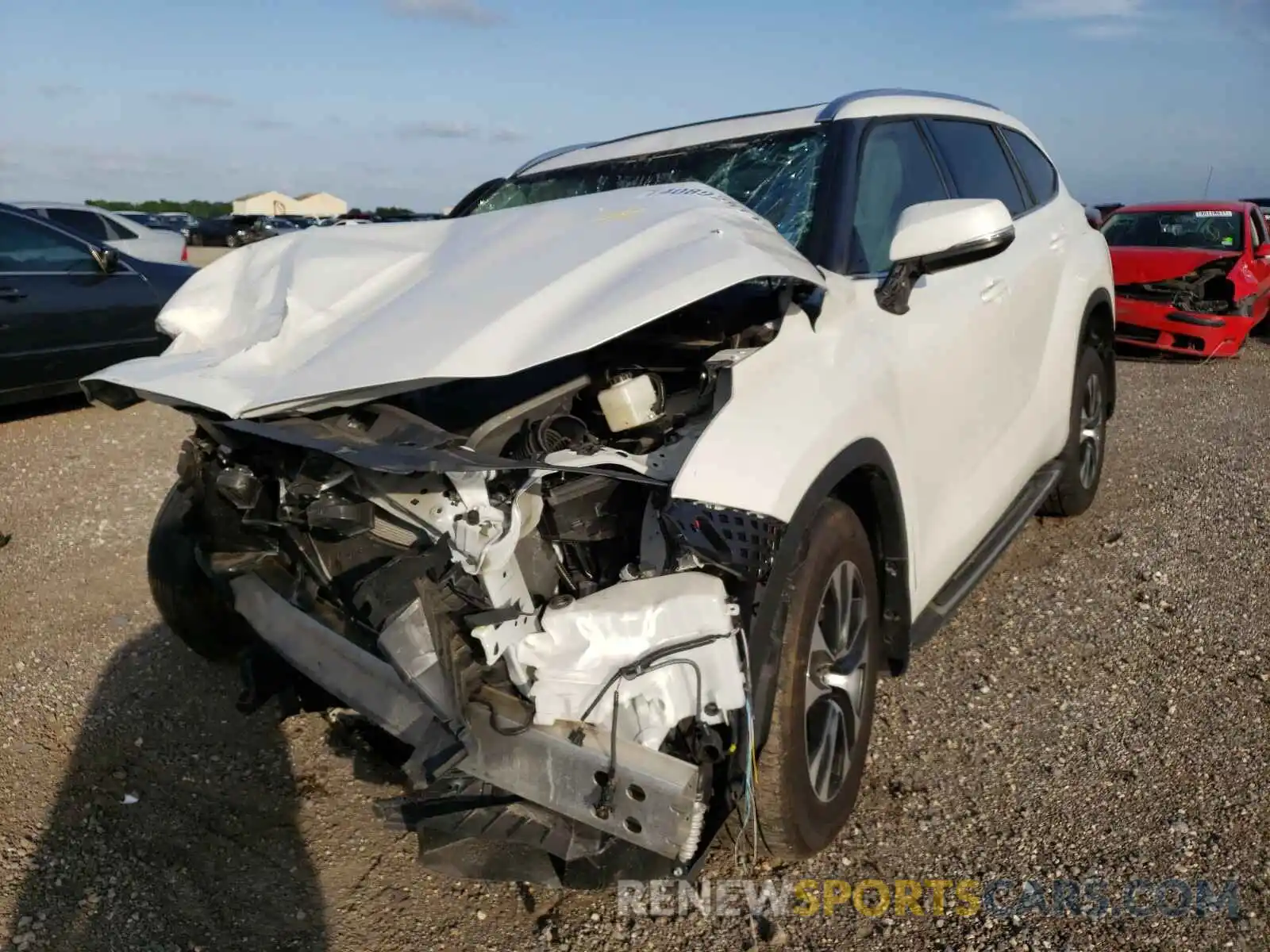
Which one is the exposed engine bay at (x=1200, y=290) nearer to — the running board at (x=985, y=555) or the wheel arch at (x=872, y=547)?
the running board at (x=985, y=555)

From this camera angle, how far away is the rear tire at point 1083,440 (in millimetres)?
4406

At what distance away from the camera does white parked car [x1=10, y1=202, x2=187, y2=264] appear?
10.8m

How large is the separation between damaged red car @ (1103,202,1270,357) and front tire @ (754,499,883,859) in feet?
27.1

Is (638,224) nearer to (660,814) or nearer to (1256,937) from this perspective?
(660,814)

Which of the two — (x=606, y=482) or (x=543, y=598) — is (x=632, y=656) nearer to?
(x=543, y=598)

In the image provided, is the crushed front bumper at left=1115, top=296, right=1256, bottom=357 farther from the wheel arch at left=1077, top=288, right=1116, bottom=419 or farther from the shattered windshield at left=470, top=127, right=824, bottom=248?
the shattered windshield at left=470, top=127, right=824, bottom=248

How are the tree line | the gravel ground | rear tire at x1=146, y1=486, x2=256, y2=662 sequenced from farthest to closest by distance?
the tree line < rear tire at x1=146, y1=486, x2=256, y2=662 < the gravel ground

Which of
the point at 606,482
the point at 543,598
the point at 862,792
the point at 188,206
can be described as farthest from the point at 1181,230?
the point at 188,206

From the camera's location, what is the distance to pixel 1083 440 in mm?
4684

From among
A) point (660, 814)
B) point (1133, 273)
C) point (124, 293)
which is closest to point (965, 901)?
point (660, 814)

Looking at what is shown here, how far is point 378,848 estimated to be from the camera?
2.76 metres

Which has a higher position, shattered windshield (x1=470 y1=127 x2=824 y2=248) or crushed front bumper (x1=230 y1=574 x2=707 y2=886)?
shattered windshield (x1=470 y1=127 x2=824 y2=248)

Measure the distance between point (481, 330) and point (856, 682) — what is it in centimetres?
136

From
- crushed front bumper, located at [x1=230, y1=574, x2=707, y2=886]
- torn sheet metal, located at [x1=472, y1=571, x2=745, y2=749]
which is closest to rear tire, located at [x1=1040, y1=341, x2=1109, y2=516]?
torn sheet metal, located at [x1=472, y1=571, x2=745, y2=749]
